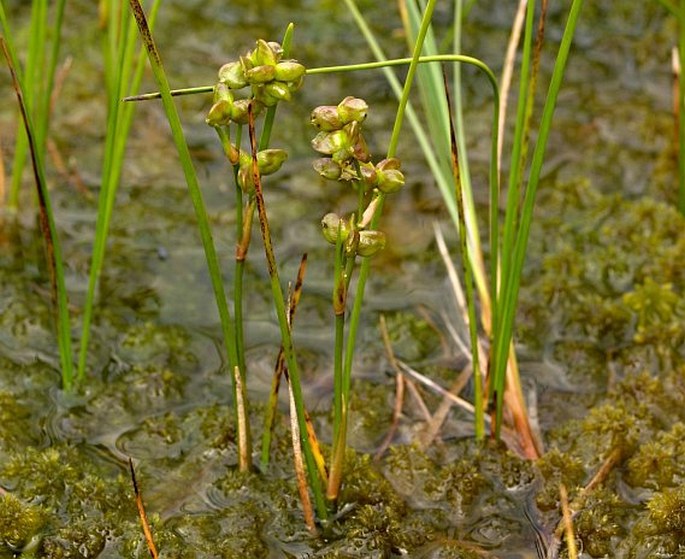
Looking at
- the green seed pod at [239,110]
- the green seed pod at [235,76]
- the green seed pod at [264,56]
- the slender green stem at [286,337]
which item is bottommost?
the slender green stem at [286,337]

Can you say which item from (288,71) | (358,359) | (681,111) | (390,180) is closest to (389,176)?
(390,180)

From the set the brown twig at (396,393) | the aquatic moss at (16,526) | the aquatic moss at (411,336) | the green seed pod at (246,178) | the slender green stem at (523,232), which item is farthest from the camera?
the aquatic moss at (411,336)

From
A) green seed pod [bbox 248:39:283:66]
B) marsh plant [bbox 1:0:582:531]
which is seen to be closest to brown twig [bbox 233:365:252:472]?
marsh plant [bbox 1:0:582:531]

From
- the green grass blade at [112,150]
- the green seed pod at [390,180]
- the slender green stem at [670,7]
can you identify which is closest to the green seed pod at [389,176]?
the green seed pod at [390,180]

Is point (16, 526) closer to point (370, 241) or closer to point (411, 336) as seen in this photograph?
point (370, 241)

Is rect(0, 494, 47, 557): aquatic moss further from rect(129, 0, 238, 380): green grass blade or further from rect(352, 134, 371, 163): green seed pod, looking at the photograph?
rect(352, 134, 371, 163): green seed pod

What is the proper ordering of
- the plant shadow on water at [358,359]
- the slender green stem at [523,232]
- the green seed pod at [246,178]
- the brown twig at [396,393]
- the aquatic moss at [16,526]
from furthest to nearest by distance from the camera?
1. the brown twig at [396,393]
2. the plant shadow on water at [358,359]
3. the aquatic moss at [16,526]
4. the slender green stem at [523,232]
5. the green seed pod at [246,178]

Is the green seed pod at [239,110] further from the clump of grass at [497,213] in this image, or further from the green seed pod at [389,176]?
the clump of grass at [497,213]
